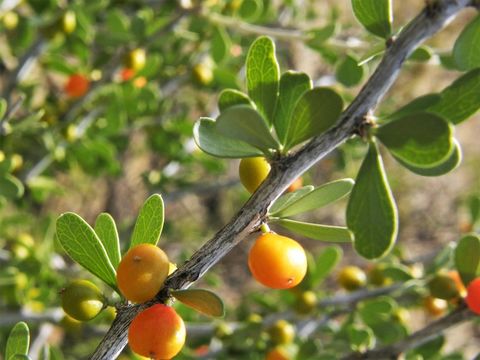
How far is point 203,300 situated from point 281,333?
1.12 m

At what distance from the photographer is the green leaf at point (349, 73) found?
4.98 ft

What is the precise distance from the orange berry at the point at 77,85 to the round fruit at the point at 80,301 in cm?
139

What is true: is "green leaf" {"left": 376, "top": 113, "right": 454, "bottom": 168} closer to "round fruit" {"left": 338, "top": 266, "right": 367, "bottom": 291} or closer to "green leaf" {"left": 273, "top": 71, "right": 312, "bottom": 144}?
"green leaf" {"left": 273, "top": 71, "right": 312, "bottom": 144}

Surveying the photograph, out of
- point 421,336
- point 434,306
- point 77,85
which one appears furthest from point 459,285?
point 77,85

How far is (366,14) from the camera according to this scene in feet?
3.21

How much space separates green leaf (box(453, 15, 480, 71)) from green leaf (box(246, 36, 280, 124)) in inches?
11.2

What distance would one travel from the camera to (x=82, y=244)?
103cm

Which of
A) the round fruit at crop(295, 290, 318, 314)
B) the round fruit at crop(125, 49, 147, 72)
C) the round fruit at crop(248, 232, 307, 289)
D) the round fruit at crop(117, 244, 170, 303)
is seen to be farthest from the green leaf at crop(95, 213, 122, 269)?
the round fruit at crop(125, 49, 147, 72)

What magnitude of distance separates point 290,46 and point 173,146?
2643mm

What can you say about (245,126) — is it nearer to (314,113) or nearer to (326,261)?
(314,113)

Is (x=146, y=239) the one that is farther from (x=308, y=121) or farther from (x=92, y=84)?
(x=92, y=84)

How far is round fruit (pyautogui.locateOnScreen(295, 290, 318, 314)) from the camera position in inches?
81.4

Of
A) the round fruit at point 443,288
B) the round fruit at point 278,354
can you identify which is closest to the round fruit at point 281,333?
the round fruit at point 278,354

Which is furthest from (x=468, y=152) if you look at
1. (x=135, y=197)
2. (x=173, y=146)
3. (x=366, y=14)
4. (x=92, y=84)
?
(x=366, y=14)
